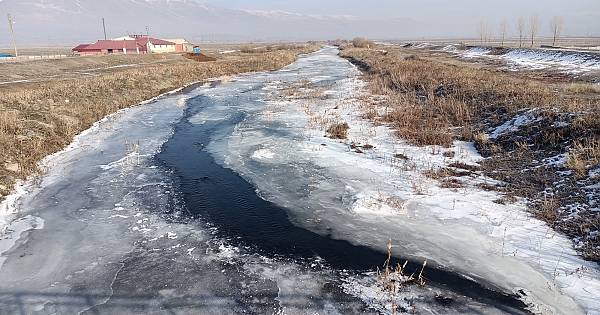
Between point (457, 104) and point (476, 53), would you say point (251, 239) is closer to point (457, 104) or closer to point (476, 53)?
point (457, 104)

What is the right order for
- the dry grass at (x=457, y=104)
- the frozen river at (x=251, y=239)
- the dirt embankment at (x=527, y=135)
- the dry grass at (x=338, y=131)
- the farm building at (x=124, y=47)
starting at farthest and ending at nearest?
the farm building at (x=124, y=47)
the dry grass at (x=338, y=131)
the dry grass at (x=457, y=104)
the dirt embankment at (x=527, y=135)
the frozen river at (x=251, y=239)

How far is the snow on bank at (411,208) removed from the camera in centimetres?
623

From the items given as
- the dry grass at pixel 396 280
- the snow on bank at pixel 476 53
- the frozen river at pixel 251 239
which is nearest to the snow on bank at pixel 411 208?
the frozen river at pixel 251 239

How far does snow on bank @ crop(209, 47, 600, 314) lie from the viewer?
20.4 ft

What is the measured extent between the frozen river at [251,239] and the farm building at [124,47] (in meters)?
73.8

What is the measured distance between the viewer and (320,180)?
34.6 ft

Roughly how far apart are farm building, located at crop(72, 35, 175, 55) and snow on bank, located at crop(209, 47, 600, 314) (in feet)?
243

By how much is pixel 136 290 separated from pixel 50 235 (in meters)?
3.02

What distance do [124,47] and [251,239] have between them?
3255 inches

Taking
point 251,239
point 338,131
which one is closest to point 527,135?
point 338,131

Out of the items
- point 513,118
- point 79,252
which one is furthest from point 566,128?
point 79,252

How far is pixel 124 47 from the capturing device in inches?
3115

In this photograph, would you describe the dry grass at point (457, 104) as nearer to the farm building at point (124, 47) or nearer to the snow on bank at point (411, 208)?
the snow on bank at point (411, 208)

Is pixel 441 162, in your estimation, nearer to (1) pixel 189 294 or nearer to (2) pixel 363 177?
(2) pixel 363 177
